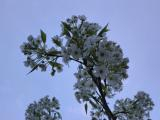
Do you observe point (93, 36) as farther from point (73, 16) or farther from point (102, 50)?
point (73, 16)

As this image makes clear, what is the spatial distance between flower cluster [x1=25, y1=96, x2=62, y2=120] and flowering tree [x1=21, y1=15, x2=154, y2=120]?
8881mm

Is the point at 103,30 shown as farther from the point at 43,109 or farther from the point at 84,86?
the point at 43,109

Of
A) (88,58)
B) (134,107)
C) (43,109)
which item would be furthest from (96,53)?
(43,109)

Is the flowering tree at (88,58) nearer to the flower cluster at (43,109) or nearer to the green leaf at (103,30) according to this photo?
the green leaf at (103,30)

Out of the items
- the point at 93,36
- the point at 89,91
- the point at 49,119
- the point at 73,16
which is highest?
the point at 49,119

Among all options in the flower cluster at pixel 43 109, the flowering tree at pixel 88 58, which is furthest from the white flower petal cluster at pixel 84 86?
the flower cluster at pixel 43 109

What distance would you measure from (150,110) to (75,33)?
694 centimetres

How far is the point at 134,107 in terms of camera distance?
38.7 ft

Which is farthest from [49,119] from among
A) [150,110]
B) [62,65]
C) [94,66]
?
[94,66]

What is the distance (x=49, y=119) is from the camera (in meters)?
19.2

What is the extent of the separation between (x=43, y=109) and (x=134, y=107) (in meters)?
8.66

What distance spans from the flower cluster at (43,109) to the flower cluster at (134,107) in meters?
5.57

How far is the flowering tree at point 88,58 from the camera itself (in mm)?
9125

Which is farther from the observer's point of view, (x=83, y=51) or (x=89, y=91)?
(x=89, y=91)
